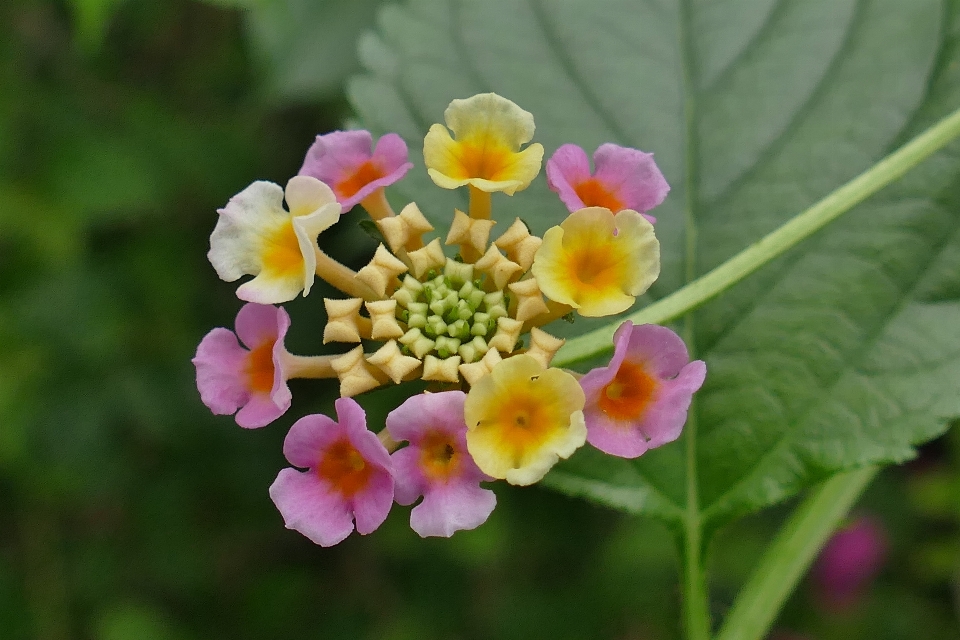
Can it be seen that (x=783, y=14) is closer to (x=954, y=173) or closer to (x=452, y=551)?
(x=954, y=173)

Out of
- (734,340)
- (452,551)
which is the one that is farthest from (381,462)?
(452,551)

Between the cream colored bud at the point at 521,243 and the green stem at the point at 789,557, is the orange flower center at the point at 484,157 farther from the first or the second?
the green stem at the point at 789,557

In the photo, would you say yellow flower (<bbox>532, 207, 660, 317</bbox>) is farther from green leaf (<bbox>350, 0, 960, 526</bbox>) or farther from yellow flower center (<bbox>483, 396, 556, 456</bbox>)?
green leaf (<bbox>350, 0, 960, 526</bbox>)

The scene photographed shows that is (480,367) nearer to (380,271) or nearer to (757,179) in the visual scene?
(380,271)

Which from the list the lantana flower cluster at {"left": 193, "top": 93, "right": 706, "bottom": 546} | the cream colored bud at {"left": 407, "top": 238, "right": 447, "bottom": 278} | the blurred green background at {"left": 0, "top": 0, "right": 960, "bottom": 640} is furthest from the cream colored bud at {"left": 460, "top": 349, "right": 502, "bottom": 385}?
the blurred green background at {"left": 0, "top": 0, "right": 960, "bottom": 640}

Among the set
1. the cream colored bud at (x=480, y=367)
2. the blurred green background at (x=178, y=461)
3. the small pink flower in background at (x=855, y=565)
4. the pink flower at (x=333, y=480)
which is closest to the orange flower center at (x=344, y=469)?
the pink flower at (x=333, y=480)
